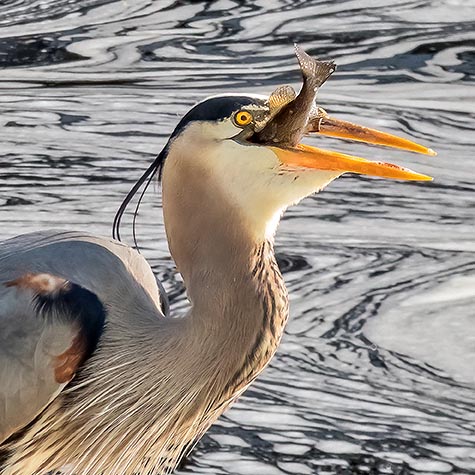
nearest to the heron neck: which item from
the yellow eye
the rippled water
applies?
the yellow eye

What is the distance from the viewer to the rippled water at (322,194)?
460cm

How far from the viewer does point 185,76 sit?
299 inches

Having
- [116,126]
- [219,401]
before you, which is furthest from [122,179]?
[219,401]

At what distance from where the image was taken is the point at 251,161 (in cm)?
359

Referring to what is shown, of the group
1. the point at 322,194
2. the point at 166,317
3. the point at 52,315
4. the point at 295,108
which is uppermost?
the point at 295,108

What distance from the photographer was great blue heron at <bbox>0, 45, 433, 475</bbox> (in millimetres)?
3613

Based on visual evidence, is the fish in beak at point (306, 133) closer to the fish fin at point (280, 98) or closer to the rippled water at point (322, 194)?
the fish fin at point (280, 98)

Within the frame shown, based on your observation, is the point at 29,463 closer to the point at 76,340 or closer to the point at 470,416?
the point at 76,340

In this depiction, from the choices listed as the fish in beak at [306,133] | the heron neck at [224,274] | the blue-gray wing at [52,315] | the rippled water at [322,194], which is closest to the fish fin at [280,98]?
the fish in beak at [306,133]

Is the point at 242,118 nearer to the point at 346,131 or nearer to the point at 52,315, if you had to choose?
the point at 346,131

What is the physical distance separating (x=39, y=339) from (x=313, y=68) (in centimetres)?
97

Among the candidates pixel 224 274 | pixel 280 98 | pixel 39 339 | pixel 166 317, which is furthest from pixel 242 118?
pixel 39 339

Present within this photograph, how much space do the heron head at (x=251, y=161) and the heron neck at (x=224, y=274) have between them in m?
0.03

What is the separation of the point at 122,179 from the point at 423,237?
1.33 m
